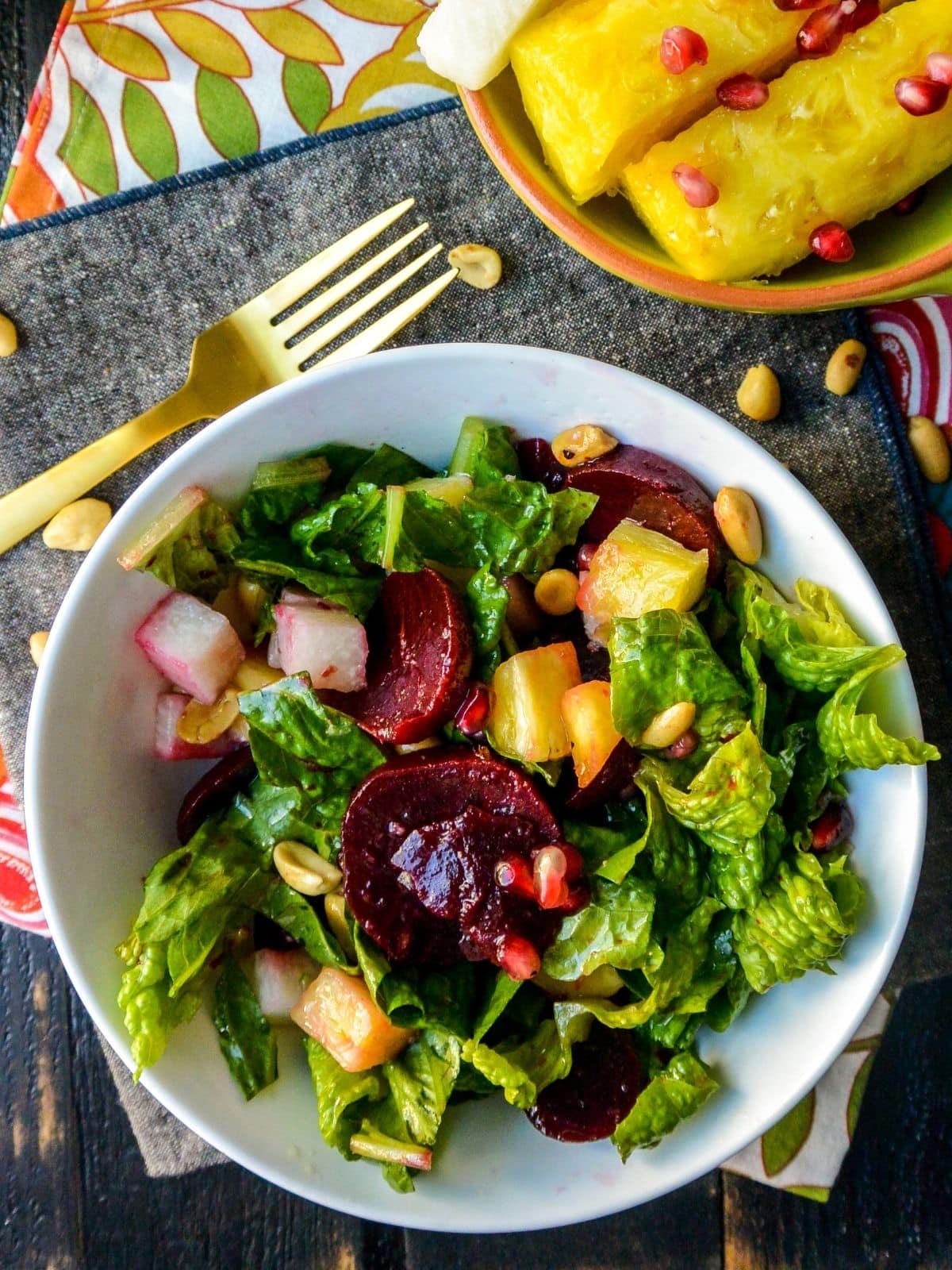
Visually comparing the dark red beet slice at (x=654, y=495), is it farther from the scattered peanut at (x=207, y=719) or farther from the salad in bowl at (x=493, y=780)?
the scattered peanut at (x=207, y=719)

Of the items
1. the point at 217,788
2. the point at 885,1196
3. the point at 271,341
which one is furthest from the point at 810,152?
the point at 885,1196

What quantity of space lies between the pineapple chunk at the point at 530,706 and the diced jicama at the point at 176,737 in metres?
0.48

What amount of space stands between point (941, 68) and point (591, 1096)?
5.36 feet

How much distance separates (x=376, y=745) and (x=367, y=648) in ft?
0.53

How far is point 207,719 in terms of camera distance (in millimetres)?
1906

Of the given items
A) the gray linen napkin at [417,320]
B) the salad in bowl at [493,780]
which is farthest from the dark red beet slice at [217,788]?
the gray linen napkin at [417,320]

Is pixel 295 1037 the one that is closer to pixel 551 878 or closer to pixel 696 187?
pixel 551 878

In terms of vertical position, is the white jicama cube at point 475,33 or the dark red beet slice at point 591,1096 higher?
the white jicama cube at point 475,33

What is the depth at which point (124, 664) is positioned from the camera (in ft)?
6.15

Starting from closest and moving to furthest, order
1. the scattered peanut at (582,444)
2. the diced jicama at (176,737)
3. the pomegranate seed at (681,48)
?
the pomegranate seed at (681,48) → the scattered peanut at (582,444) → the diced jicama at (176,737)

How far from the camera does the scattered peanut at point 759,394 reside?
2092 millimetres

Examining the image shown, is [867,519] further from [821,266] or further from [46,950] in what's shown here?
[46,950]

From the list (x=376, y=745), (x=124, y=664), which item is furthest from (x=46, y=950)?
(x=376, y=745)

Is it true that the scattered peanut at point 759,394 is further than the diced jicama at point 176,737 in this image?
Yes
